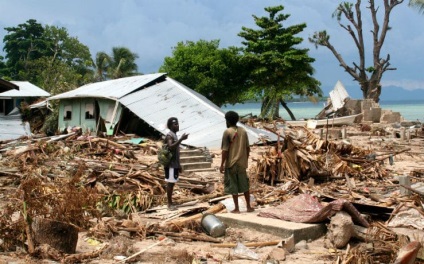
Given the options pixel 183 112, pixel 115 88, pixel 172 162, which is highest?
pixel 115 88

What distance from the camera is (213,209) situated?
27.9 feet

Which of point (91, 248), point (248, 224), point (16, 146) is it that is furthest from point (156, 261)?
point (16, 146)

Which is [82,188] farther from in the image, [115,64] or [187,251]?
[115,64]

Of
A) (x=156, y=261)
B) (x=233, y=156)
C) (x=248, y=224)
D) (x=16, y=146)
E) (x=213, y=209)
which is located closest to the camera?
(x=156, y=261)

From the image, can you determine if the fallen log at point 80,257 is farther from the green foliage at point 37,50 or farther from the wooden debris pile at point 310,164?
the green foliage at point 37,50

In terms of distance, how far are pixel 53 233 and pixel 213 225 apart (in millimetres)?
2261

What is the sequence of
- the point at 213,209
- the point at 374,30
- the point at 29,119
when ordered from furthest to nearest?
the point at 374,30 < the point at 29,119 < the point at 213,209

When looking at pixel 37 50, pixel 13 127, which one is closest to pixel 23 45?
pixel 37 50

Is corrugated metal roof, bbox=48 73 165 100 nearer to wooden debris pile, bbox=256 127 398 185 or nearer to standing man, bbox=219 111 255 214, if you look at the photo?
wooden debris pile, bbox=256 127 398 185

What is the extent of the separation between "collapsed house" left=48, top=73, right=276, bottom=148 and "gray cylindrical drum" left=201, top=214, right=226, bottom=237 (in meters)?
11.9

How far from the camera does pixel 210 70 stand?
126ft

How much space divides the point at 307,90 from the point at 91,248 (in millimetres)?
35429

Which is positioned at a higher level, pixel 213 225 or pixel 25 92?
pixel 25 92

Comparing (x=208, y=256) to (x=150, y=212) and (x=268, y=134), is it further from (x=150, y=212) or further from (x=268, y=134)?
(x=268, y=134)
